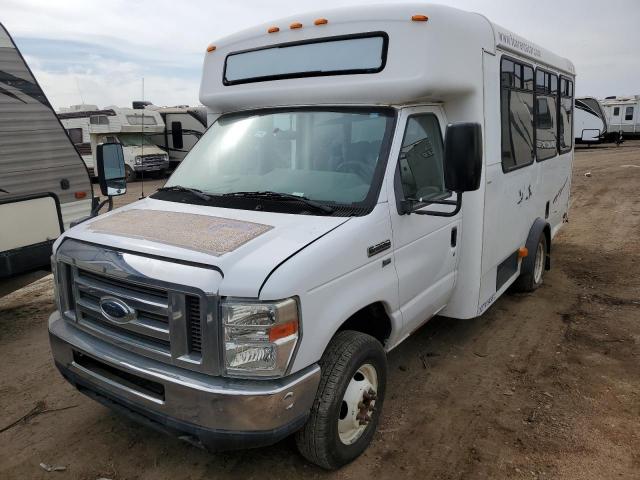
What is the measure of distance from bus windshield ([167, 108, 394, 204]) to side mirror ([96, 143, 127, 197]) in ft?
1.93

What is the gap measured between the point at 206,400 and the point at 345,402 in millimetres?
924

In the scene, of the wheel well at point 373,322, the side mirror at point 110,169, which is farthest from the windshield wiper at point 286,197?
the side mirror at point 110,169

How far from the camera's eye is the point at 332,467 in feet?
9.88

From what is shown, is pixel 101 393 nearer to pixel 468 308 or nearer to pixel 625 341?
pixel 468 308

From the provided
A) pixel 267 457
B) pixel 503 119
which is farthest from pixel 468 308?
pixel 267 457

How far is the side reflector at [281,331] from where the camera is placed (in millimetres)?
2438

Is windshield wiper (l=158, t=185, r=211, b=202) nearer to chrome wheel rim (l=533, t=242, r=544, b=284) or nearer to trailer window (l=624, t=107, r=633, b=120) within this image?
chrome wheel rim (l=533, t=242, r=544, b=284)

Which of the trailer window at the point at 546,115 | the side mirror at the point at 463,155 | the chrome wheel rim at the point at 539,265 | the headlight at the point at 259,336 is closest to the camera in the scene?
the headlight at the point at 259,336

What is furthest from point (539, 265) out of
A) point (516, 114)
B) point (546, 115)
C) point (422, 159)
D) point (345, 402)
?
point (345, 402)

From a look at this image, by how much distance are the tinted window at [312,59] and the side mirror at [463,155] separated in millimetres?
880

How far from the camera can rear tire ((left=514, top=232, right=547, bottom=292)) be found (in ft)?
19.2

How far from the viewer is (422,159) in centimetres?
368

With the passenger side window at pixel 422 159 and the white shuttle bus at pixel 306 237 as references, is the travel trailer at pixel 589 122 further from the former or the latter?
the passenger side window at pixel 422 159

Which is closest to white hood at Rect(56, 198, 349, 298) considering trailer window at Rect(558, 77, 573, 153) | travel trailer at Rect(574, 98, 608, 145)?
trailer window at Rect(558, 77, 573, 153)
